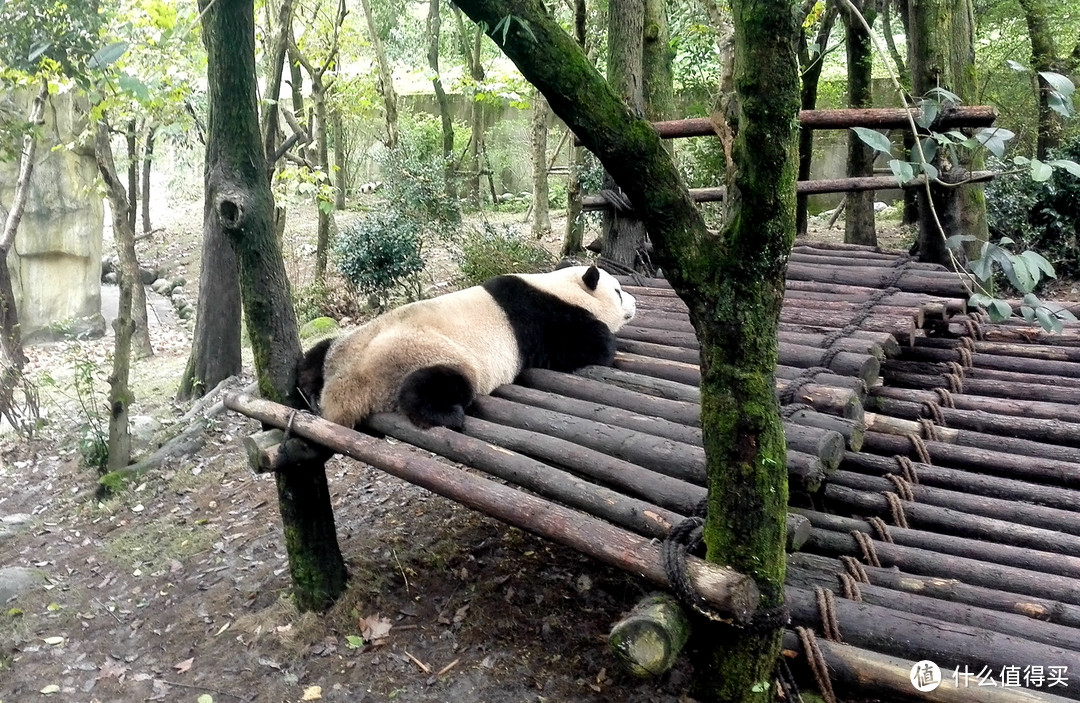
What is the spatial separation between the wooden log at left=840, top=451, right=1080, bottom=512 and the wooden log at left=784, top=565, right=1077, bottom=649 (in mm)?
910

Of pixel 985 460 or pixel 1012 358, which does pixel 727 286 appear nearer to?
pixel 985 460

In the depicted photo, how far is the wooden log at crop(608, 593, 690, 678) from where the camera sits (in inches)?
85.7

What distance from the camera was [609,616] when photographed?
3.67m

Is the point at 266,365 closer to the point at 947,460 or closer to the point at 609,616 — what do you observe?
the point at 609,616

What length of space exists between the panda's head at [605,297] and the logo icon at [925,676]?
113 inches

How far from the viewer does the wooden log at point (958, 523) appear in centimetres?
315

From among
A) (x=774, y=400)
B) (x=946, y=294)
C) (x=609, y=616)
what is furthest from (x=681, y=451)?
(x=946, y=294)

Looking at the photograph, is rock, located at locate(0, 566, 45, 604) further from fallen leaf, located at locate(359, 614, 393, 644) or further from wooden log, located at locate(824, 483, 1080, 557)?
wooden log, located at locate(824, 483, 1080, 557)

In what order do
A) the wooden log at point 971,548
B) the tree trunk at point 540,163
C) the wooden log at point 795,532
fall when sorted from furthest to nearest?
the tree trunk at point 540,163 < the wooden log at point 971,548 < the wooden log at point 795,532

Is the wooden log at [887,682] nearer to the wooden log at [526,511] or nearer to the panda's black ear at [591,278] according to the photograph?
the wooden log at [526,511]

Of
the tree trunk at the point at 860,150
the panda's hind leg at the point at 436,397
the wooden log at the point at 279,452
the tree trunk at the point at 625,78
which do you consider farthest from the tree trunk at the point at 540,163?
the wooden log at the point at 279,452

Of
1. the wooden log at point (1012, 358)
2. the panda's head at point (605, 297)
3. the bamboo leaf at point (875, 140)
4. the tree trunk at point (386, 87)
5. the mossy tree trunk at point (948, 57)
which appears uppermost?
the tree trunk at point (386, 87)

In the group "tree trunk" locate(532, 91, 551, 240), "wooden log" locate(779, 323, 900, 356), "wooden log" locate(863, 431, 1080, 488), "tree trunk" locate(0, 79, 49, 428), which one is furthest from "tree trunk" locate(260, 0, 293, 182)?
"wooden log" locate(863, 431, 1080, 488)

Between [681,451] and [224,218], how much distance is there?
2.20 m
